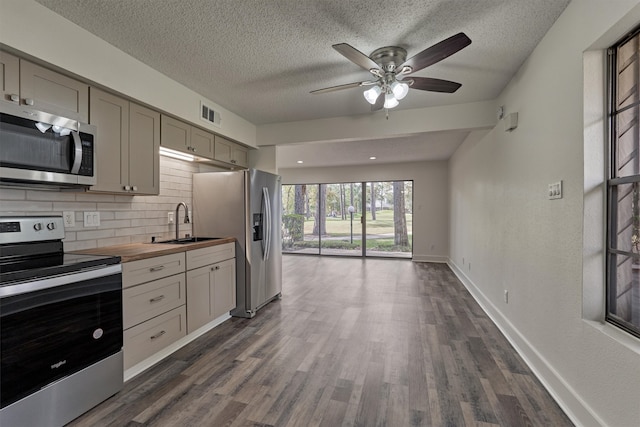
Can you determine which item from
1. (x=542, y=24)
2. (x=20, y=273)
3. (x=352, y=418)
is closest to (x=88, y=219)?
(x=20, y=273)

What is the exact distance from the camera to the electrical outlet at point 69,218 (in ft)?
7.08

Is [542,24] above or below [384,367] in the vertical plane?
above

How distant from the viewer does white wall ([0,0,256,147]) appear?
1.67 metres

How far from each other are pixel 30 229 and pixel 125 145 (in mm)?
Result: 897

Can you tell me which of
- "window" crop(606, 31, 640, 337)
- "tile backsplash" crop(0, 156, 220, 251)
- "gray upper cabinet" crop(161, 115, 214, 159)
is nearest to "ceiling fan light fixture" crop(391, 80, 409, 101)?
"window" crop(606, 31, 640, 337)

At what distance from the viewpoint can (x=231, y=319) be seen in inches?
131

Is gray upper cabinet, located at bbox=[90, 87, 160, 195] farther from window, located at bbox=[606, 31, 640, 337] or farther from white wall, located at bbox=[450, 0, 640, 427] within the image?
window, located at bbox=[606, 31, 640, 337]

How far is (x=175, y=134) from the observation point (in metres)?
2.85

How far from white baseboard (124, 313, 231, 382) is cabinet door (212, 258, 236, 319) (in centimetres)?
14

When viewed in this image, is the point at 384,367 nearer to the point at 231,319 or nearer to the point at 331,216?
the point at 231,319

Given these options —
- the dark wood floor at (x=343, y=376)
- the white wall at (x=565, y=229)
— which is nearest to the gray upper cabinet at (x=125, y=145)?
the dark wood floor at (x=343, y=376)

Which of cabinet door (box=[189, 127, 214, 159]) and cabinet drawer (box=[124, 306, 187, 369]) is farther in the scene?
cabinet door (box=[189, 127, 214, 159])

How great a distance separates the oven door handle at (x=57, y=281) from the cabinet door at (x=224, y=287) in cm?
116

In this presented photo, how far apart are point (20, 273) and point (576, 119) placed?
3149 mm
